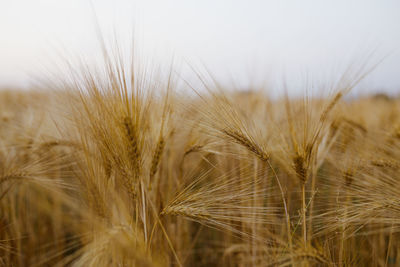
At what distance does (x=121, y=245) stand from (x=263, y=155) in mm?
569

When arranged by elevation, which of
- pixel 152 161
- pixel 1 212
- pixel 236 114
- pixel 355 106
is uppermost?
pixel 355 106

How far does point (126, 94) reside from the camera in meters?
0.80

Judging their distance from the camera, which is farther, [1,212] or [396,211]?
[1,212]

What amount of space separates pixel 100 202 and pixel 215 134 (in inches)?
18.5

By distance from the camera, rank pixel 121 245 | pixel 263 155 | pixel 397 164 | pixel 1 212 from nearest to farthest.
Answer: pixel 121 245, pixel 263 155, pixel 397 164, pixel 1 212

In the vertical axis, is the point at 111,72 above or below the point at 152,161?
above

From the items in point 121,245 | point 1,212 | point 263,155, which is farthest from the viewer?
point 1,212

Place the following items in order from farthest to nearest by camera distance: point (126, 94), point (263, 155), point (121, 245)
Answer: point (263, 155) → point (126, 94) → point (121, 245)

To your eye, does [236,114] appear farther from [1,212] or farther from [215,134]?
[1,212]

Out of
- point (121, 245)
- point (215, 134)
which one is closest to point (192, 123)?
point (215, 134)

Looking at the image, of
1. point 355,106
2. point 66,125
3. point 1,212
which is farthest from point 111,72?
point 355,106

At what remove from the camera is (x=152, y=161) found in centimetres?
96

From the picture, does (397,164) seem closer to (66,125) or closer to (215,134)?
(215,134)

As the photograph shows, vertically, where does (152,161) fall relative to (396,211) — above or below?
above
